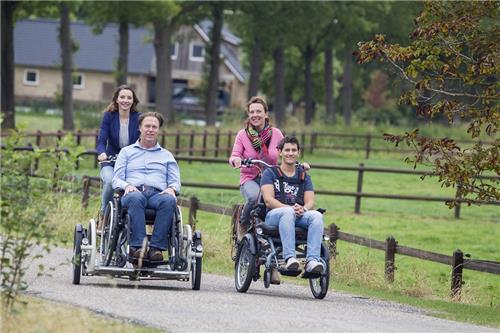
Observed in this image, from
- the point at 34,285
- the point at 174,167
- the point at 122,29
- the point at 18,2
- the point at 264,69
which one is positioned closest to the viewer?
the point at 34,285

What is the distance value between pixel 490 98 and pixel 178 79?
309ft

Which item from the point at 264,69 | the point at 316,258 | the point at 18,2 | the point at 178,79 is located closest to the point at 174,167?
the point at 316,258

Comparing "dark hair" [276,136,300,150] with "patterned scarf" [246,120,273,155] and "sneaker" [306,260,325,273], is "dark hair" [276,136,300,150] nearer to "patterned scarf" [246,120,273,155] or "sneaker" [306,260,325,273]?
"patterned scarf" [246,120,273,155]

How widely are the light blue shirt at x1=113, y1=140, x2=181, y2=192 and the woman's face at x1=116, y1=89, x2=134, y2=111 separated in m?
0.86

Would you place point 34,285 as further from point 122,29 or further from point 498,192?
point 122,29

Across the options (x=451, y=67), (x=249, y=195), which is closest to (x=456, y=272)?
(x=451, y=67)

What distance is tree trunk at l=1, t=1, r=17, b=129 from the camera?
150 ft

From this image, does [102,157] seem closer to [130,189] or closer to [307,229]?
[130,189]

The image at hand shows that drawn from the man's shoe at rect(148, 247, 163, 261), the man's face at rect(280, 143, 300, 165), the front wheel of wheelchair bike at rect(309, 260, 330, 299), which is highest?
the man's face at rect(280, 143, 300, 165)

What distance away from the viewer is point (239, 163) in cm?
1470

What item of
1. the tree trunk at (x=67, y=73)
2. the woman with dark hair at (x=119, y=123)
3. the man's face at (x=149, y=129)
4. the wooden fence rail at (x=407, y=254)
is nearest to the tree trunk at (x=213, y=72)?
the tree trunk at (x=67, y=73)

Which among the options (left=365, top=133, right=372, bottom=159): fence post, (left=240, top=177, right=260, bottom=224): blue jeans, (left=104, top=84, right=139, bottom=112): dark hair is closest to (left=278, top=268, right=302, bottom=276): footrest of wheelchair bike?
(left=240, top=177, right=260, bottom=224): blue jeans

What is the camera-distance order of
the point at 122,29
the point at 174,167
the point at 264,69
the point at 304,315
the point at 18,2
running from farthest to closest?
the point at 264,69, the point at 122,29, the point at 18,2, the point at 174,167, the point at 304,315

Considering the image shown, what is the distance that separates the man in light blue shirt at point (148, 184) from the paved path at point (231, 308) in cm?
51
